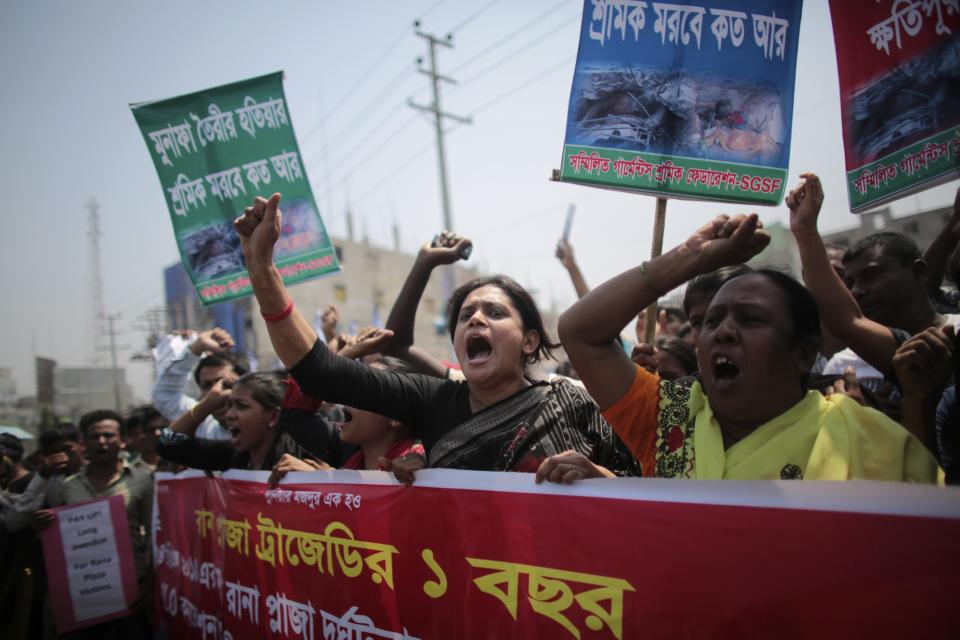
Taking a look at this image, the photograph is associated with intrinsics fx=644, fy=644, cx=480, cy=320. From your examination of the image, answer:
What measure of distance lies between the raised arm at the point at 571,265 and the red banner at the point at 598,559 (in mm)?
2247

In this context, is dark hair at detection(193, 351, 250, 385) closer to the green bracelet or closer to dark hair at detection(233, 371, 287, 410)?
dark hair at detection(233, 371, 287, 410)

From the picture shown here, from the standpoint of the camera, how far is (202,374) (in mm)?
4473

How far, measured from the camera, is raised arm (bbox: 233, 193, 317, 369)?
7.58ft

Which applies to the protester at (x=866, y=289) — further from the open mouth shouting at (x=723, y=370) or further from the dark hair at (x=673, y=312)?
the dark hair at (x=673, y=312)

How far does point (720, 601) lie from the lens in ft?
→ 4.86

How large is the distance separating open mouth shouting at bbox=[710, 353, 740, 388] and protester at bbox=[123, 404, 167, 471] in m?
5.50

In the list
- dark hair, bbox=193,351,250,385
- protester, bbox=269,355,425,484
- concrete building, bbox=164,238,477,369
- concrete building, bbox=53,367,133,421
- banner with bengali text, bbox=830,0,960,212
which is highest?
concrete building, bbox=164,238,477,369

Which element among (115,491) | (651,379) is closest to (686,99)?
(651,379)

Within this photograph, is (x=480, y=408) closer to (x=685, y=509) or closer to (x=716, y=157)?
(x=685, y=509)

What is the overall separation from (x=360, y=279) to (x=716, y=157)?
1791 inches

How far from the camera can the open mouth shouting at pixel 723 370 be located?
1754 mm

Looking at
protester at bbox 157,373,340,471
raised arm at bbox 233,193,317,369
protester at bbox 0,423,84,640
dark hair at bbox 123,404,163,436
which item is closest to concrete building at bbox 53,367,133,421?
dark hair at bbox 123,404,163,436

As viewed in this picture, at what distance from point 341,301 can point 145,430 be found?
40080 mm

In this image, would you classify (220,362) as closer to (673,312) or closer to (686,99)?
(673,312)
